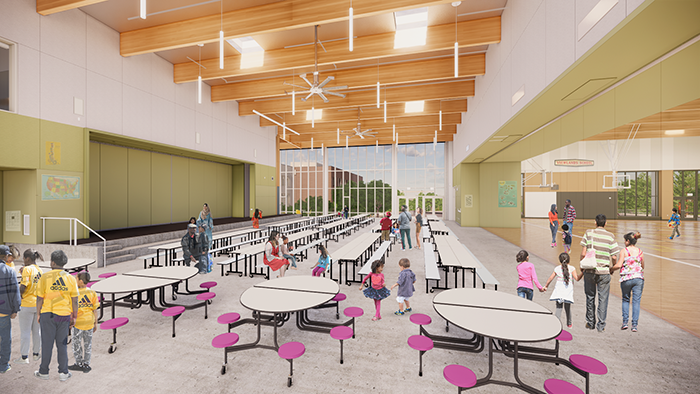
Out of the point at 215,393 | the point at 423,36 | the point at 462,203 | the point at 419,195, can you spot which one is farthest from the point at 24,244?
the point at 419,195

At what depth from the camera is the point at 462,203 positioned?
53.9ft

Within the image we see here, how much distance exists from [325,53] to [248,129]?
10.1 m

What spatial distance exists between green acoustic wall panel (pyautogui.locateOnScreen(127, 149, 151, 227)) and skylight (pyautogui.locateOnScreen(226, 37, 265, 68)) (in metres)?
7.05

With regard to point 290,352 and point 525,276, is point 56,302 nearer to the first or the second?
point 290,352

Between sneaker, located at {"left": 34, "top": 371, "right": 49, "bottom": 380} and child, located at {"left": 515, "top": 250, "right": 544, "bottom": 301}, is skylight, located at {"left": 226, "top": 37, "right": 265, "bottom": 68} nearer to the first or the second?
sneaker, located at {"left": 34, "top": 371, "right": 49, "bottom": 380}

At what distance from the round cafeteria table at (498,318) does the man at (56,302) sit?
12.4 ft

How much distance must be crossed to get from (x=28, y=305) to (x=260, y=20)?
25.2 ft

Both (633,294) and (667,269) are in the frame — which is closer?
(633,294)

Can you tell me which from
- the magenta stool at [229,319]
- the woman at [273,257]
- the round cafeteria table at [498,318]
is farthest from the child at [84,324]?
the round cafeteria table at [498,318]

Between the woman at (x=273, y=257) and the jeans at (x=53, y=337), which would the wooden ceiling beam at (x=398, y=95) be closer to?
the woman at (x=273, y=257)

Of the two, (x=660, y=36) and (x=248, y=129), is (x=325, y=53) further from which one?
(x=248, y=129)

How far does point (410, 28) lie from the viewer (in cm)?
806

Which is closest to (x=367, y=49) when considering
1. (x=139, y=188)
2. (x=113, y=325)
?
(x=113, y=325)

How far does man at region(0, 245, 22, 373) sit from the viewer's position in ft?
8.63
